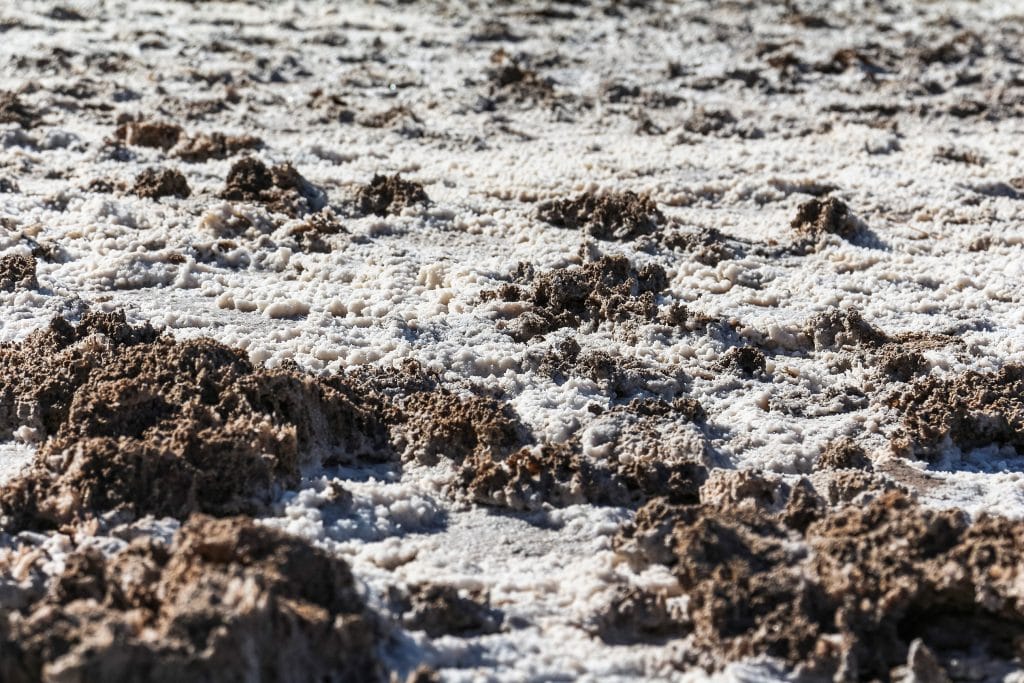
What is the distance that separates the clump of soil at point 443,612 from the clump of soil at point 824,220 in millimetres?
4079

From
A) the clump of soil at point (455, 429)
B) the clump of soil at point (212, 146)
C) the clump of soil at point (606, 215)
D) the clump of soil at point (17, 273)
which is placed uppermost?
the clump of soil at point (606, 215)

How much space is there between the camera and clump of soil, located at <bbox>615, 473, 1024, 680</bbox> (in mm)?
3447

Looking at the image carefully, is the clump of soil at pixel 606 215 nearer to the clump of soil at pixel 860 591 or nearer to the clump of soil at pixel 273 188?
the clump of soil at pixel 273 188

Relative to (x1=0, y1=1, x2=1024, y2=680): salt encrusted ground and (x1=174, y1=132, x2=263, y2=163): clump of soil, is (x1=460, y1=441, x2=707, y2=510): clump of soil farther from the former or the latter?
(x1=174, y1=132, x2=263, y2=163): clump of soil

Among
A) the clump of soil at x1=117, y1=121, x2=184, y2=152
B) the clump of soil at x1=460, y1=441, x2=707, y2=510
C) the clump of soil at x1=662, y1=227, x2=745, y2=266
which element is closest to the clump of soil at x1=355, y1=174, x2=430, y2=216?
the clump of soil at x1=662, y1=227, x2=745, y2=266

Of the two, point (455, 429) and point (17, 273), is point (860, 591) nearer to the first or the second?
point (455, 429)

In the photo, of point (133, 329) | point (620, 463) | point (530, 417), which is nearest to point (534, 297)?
point (530, 417)

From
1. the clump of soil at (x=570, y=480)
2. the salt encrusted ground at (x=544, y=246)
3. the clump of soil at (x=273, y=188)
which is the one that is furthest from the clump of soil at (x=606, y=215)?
the clump of soil at (x=570, y=480)

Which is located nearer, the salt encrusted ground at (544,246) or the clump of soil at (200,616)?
the clump of soil at (200,616)

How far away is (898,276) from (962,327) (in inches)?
26.4

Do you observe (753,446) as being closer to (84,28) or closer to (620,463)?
(620,463)

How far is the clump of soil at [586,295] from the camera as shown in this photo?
5.83m

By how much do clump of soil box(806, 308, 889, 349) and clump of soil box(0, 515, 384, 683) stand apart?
10.3 ft

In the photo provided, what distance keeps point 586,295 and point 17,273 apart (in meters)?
2.90
